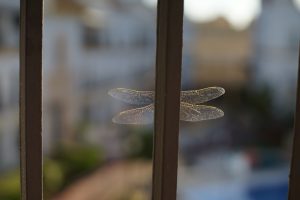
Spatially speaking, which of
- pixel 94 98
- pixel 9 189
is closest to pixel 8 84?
pixel 9 189

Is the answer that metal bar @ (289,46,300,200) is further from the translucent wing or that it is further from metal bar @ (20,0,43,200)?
metal bar @ (20,0,43,200)

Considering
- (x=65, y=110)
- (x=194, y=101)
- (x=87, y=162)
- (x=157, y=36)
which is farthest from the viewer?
(x=65, y=110)

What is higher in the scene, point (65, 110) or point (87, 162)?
point (65, 110)

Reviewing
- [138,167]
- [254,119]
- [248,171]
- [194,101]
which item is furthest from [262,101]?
[194,101]

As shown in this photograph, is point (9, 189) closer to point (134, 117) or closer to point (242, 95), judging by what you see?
point (134, 117)

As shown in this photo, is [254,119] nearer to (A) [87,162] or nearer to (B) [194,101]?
(A) [87,162]
